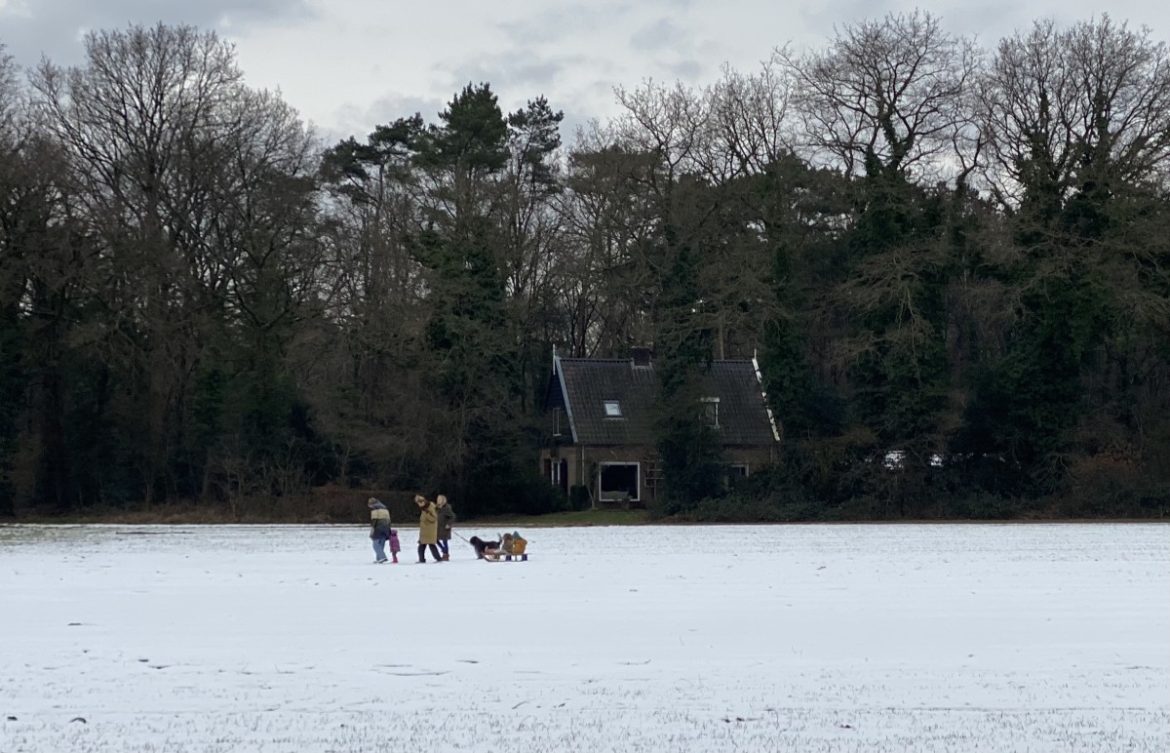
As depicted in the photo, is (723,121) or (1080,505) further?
(723,121)

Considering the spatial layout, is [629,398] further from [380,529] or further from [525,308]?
[380,529]

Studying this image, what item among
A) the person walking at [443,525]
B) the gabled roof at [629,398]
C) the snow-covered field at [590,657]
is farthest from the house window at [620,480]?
the snow-covered field at [590,657]

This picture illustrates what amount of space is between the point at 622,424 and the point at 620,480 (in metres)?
2.29

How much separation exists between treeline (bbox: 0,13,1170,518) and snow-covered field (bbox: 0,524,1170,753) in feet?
77.9

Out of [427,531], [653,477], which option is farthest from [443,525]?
[653,477]

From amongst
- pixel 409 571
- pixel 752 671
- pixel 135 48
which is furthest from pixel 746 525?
pixel 752 671

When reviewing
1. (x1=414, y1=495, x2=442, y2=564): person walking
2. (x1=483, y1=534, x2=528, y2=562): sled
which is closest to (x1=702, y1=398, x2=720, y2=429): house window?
(x1=483, y1=534, x2=528, y2=562): sled

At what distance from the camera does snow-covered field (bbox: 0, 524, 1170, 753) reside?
11242 millimetres

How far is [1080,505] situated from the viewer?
4884 cm

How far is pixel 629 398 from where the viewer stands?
60.2 meters

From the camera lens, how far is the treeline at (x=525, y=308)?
164 feet

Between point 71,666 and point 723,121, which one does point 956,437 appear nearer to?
point 723,121

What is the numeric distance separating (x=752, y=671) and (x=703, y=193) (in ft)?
154

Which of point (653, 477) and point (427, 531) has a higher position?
point (653, 477)
